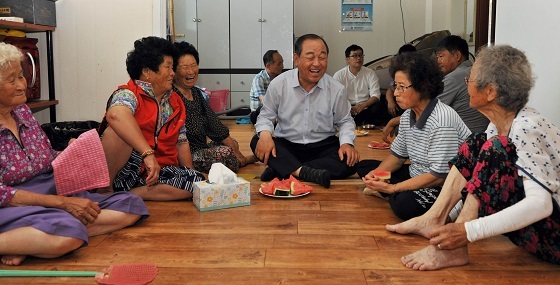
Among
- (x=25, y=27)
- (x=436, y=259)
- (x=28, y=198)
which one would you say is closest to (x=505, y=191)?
(x=436, y=259)

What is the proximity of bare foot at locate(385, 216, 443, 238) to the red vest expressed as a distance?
1.43 meters

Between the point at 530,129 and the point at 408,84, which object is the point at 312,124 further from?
the point at 530,129

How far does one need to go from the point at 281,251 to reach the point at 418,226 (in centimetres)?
62

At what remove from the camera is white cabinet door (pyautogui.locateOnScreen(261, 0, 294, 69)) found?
27.9ft

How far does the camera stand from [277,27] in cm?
852

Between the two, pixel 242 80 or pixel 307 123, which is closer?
pixel 307 123

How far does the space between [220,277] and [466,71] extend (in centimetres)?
266

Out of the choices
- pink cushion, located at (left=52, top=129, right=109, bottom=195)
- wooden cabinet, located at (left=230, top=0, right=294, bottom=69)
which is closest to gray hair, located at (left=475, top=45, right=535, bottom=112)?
pink cushion, located at (left=52, top=129, right=109, bottom=195)

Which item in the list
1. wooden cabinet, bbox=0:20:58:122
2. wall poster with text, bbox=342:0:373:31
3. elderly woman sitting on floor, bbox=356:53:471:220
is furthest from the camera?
wall poster with text, bbox=342:0:373:31

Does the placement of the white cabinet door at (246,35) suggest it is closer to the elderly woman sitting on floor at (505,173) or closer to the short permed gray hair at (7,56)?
the short permed gray hair at (7,56)

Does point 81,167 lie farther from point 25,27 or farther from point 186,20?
point 186,20

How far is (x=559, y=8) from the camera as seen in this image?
2828 millimetres

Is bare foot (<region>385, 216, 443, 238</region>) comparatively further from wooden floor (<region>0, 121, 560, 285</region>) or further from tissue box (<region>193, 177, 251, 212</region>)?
tissue box (<region>193, 177, 251, 212</region>)

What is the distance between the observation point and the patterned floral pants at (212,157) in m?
3.99
